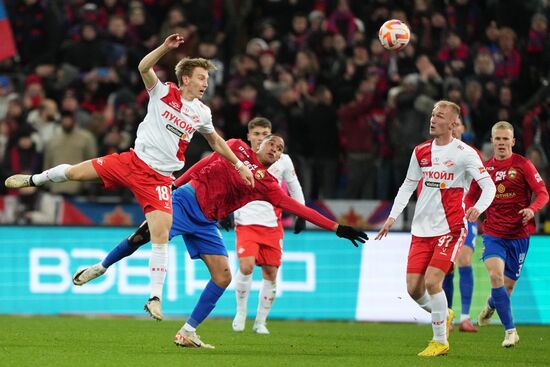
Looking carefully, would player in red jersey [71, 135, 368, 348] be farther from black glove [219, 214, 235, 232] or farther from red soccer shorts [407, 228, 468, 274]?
black glove [219, 214, 235, 232]

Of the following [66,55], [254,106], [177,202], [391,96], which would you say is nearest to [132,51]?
[66,55]

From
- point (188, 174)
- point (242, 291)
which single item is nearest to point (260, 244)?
point (242, 291)

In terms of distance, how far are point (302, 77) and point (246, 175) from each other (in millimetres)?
9615

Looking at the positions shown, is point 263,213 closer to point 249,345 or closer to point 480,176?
point 249,345

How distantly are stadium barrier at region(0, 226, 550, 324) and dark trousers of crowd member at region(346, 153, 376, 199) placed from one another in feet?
7.09

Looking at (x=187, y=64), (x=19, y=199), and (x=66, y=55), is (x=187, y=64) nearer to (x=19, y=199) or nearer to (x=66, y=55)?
(x=19, y=199)

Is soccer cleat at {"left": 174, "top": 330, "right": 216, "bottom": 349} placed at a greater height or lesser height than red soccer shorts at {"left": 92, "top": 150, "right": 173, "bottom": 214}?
lesser

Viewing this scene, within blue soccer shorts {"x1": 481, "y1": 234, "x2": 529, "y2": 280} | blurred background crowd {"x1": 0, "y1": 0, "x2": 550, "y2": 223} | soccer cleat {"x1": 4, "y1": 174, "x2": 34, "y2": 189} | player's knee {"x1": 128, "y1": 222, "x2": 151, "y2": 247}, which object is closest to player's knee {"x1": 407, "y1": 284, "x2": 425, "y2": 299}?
blue soccer shorts {"x1": 481, "y1": 234, "x2": 529, "y2": 280}

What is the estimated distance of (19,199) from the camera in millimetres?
18953

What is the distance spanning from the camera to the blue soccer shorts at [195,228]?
12.1 metres

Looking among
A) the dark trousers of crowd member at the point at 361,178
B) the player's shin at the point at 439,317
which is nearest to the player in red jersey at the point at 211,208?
the player's shin at the point at 439,317

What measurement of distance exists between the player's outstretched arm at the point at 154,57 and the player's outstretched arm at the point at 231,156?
85 cm

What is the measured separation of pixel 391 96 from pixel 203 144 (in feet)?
10.7

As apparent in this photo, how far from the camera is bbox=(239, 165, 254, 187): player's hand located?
38.5 ft
